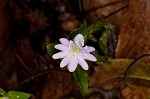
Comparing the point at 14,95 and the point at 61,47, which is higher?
the point at 61,47

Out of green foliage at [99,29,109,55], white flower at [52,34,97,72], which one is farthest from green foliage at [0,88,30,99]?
green foliage at [99,29,109,55]

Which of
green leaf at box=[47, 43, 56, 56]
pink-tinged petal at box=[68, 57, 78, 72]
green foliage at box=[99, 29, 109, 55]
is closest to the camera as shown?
pink-tinged petal at box=[68, 57, 78, 72]

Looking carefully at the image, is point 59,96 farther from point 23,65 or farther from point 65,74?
point 23,65

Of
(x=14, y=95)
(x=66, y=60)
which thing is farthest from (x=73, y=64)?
(x=14, y=95)

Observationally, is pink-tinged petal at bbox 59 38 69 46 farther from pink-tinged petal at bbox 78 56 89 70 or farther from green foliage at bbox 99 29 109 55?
green foliage at bbox 99 29 109 55

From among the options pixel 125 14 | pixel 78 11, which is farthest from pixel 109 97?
pixel 78 11

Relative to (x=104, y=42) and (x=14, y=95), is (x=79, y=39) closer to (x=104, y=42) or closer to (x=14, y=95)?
(x=104, y=42)

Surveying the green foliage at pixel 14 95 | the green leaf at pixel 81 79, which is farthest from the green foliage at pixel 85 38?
the green foliage at pixel 14 95

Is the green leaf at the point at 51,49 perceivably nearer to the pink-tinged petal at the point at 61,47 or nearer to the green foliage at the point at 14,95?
the pink-tinged petal at the point at 61,47
